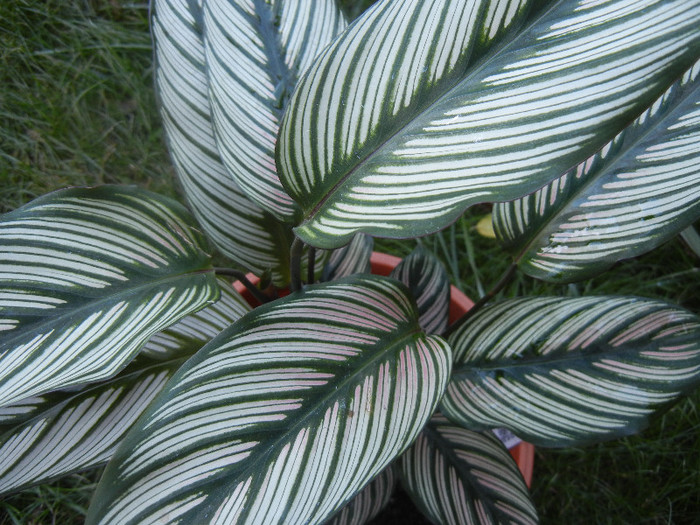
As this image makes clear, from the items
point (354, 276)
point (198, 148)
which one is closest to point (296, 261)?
point (354, 276)

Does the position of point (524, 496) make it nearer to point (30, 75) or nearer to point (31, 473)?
point (31, 473)

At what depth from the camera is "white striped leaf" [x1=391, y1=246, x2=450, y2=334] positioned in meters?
0.84

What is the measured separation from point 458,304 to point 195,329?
1.59 feet

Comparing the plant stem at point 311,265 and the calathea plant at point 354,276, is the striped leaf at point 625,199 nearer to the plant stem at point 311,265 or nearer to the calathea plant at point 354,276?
the calathea plant at point 354,276

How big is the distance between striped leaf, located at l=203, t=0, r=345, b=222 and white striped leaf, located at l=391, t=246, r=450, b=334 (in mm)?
302

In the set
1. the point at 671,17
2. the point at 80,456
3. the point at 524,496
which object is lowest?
the point at 524,496

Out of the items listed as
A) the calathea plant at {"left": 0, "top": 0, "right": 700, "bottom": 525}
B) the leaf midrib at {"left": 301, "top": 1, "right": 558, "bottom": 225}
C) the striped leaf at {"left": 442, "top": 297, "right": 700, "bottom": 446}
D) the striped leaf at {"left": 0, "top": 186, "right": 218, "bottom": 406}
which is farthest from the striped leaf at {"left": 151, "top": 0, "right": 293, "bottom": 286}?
the striped leaf at {"left": 442, "top": 297, "right": 700, "bottom": 446}

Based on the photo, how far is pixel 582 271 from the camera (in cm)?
67

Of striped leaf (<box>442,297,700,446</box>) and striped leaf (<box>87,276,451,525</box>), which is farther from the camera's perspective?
striped leaf (<box>442,297,700,446</box>)

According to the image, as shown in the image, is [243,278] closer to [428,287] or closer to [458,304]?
[428,287]

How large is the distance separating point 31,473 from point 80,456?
0.05 metres

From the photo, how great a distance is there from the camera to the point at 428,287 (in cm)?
87

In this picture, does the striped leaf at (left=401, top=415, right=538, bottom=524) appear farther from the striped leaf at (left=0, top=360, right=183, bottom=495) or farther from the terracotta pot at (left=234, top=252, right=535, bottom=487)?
the striped leaf at (left=0, top=360, right=183, bottom=495)

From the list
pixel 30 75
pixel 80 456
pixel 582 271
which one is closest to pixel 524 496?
pixel 582 271
